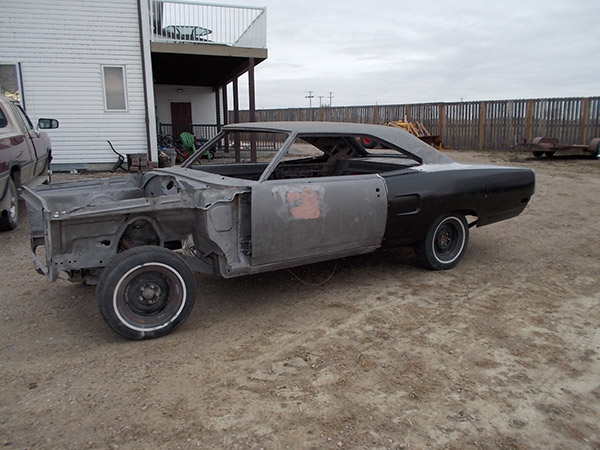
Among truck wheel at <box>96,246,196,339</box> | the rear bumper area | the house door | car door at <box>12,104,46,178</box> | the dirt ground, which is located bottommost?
the dirt ground

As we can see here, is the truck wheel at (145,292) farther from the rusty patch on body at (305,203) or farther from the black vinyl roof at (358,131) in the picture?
the black vinyl roof at (358,131)

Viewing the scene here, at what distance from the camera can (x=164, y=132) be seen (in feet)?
63.1

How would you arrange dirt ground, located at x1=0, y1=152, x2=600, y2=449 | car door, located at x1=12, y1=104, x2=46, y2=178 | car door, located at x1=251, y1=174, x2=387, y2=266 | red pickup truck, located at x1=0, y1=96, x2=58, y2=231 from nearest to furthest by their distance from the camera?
dirt ground, located at x1=0, y1=152, x2=600, y2=449, car door, located at x1=251, y1=174, x2=387, y2=266, red pickup truck, located at x1=0, y1=96, x2=58, y2=231, car door, located at x1=12, y1=104, x2=46, y2=178

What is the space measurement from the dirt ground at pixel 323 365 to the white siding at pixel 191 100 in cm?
1583

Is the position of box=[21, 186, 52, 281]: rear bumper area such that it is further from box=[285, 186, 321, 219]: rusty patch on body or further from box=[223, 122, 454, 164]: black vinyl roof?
box=[223, 122, 454, 164]: black vinyl roof

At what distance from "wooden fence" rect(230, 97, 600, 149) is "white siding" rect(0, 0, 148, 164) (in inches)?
518

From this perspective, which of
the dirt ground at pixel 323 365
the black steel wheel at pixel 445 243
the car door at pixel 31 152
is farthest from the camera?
the car door at pixel 31 152

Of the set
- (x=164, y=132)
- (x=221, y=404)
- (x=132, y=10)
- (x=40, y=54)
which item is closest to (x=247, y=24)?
(x=132, y=10)

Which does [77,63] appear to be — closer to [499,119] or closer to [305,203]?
[305,203]

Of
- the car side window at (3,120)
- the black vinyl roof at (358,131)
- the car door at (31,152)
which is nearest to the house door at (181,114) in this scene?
the car door at (31,152)

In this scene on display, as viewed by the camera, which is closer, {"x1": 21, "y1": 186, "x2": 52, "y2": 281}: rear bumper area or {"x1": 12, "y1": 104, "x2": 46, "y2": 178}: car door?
{"x1": 21, "y1": 186, "x2": 52, "y2": 281}: rear bumper area

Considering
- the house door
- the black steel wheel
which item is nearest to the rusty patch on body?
the black steel wheel

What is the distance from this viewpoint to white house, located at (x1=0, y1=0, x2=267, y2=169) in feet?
39.4

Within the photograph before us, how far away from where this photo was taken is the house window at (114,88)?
497 inches
